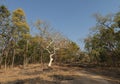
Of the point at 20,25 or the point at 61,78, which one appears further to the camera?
the point at 20,25

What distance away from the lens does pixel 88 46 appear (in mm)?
30234

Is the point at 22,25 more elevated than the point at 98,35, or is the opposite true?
the point at 22,25

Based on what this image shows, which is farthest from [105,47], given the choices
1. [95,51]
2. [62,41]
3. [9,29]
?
[9,29]

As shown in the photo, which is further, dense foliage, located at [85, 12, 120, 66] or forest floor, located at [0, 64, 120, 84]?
dense foliage, located at [85, 12, 120, 66]

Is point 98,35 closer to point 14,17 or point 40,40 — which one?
point 40,40

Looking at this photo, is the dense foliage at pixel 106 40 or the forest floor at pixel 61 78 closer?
the forest floor at pixel 61 78

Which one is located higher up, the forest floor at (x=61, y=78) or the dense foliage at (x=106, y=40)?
the dense foliage at (x=106, y=40)

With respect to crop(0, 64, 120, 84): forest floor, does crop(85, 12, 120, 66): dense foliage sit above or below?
above

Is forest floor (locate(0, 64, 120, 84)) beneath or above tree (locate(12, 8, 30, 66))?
beneath

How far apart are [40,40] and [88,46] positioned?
30.8 ft

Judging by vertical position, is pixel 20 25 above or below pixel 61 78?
above

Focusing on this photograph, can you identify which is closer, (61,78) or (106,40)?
(61,78)

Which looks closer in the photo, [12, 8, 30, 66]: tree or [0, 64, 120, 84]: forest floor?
[0, 64, 120, 84]: forest floor

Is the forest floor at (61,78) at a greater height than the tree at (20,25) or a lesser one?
lesser
